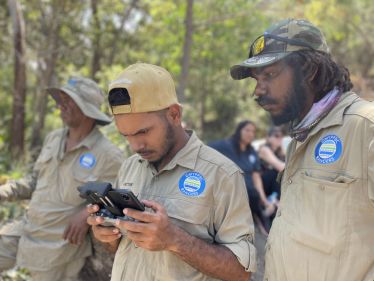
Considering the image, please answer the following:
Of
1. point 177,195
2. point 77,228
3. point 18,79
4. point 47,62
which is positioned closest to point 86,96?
point 77,228

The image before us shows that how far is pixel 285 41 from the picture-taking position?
7.09 feet

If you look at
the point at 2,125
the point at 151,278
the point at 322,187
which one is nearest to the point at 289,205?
the point at 322,187

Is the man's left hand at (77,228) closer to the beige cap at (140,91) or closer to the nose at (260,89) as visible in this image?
the beige cap at (140,91)

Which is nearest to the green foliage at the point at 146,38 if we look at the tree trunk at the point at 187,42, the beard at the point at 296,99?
the tree trunk at the point at 187,42

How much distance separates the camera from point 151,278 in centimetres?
216

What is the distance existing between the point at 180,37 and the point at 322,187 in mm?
8061

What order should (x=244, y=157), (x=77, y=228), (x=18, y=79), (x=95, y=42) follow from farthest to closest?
(x=95, y=42) < (x=18, y=79) < (x=244, y=157) < (x=77, y=228)

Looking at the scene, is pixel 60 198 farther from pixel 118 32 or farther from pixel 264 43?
pixel 118 32

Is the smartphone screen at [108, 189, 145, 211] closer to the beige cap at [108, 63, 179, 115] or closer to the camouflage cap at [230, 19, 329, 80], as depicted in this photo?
the beige cap at [108, 63, 179, 115]

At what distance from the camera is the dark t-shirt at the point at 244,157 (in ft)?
21.4

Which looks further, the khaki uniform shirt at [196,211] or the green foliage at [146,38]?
the green foliage at [146,38]

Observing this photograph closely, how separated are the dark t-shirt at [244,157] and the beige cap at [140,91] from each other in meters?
4.19

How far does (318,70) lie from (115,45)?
1158 cm

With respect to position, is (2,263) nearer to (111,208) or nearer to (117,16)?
(111,208)
